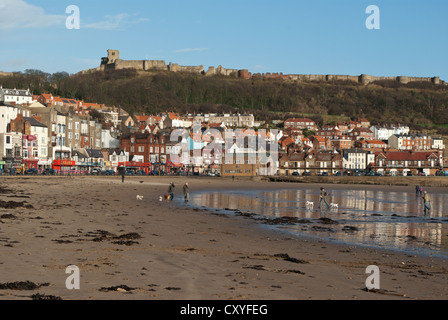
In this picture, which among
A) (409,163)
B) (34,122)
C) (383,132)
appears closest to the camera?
(34,122)

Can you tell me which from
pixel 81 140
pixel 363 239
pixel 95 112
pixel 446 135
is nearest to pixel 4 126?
pixel 81 140

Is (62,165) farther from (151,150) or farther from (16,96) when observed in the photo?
(16,96)

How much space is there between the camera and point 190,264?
11.2 metres

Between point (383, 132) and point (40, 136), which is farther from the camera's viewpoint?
point (383, 132)

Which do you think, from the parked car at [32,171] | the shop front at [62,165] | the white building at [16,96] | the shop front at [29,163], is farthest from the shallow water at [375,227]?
the white building at [16,96]

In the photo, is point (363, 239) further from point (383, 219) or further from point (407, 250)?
point (383, 219)

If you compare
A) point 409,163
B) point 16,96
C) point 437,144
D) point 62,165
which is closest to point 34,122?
point 62,165

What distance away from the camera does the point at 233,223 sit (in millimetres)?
21469

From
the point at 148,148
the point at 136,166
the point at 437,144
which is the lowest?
the point at 136,166

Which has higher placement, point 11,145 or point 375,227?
point 11,145

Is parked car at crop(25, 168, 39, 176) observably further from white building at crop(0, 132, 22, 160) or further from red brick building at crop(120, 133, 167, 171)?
red brick building at crop(120, 133, 167, 171)

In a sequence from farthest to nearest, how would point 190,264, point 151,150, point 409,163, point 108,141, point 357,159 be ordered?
point 357,159
point 409,163
point 108,141
point 151,150
point 190,264

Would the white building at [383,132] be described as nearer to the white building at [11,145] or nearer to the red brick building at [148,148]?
the red brick building at [148,148]

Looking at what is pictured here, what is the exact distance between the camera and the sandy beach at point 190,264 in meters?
8.55
